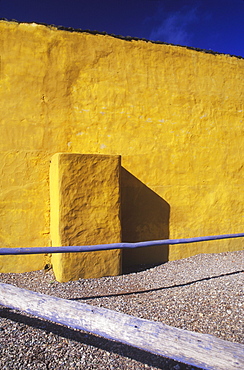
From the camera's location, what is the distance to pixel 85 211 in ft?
14.7

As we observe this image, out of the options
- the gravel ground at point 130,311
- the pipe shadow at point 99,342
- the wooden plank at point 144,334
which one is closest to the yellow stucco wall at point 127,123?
the gravel ground at point 130,311

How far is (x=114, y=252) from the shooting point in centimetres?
462

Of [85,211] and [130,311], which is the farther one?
[85,211]

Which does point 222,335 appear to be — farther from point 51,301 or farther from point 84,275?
point 84,275

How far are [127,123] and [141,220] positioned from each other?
6.40 ft

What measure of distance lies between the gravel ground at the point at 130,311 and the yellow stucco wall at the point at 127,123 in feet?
2.73

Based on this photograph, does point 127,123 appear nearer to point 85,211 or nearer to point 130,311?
point 85,211

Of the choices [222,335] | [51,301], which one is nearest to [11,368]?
[51,301]

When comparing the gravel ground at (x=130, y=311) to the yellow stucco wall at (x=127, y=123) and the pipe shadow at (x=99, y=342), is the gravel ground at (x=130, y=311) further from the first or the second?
the yellow stucco wall at (x=127, y=123)

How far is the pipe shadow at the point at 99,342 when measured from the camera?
2522 millimetres

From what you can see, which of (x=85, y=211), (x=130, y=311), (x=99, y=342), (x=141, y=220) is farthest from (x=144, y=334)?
(x=141, y=220)

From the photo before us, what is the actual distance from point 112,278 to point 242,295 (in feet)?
6.28

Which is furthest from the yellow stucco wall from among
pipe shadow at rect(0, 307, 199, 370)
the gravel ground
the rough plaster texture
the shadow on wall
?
pipe shadow at rect(0, 307, 199, 370)

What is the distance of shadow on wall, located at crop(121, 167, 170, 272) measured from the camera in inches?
218
